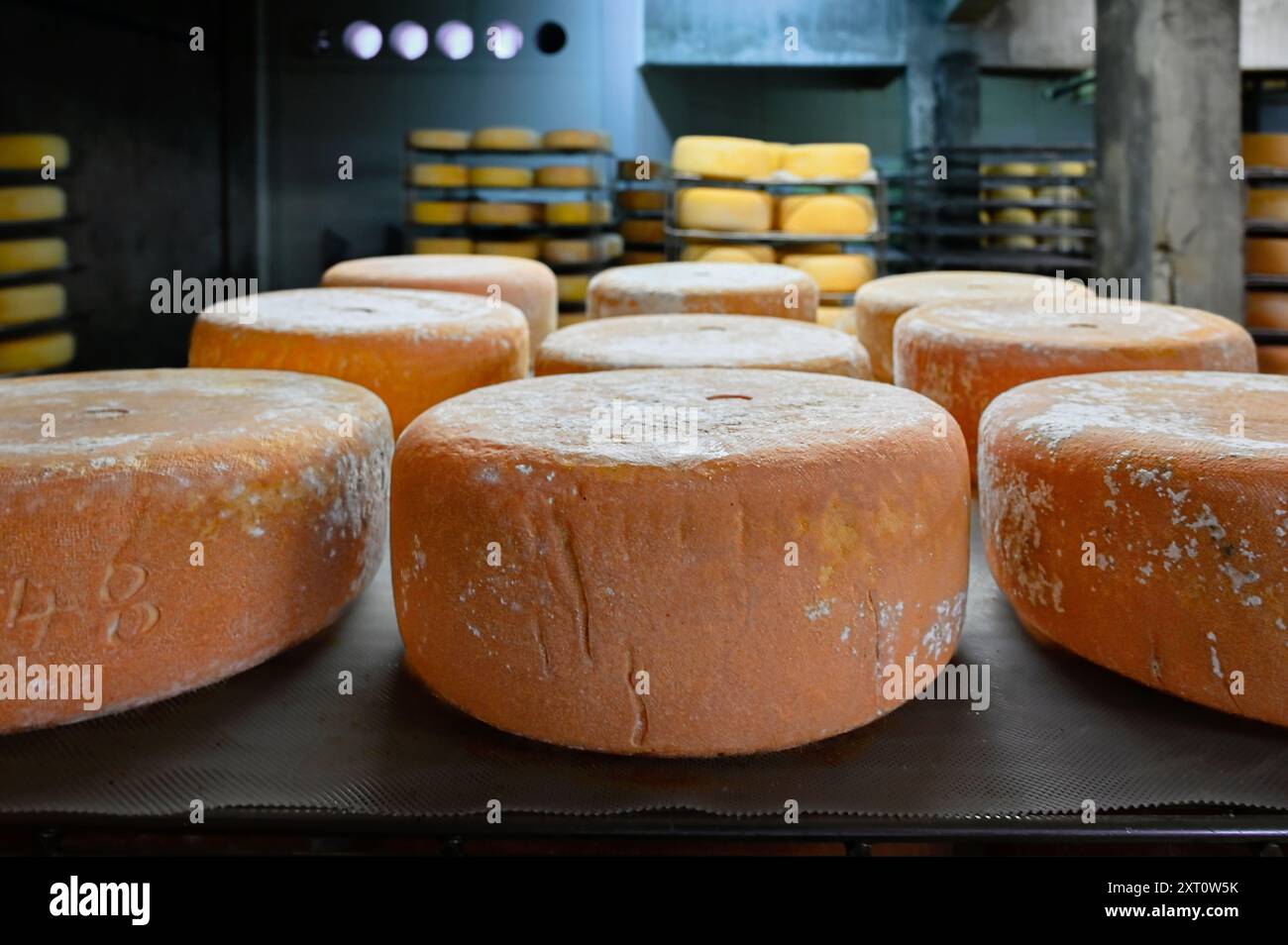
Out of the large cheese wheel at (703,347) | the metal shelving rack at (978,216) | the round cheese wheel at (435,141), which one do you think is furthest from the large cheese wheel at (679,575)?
the round cheese wheel at (435,141)

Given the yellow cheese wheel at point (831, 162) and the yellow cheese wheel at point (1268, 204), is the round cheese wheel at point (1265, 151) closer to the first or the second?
the yellow cheese wheel at point (1268, 204)

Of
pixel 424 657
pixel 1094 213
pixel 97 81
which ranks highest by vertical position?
pixel 97 81

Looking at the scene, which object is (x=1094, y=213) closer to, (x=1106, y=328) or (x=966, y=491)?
(x=1106, y=328)

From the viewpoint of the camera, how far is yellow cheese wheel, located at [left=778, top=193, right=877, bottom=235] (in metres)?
5.20

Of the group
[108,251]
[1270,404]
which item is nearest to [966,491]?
[1270,404]

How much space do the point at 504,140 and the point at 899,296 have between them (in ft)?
13.5

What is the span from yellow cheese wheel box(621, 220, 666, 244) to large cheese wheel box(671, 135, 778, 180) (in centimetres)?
182

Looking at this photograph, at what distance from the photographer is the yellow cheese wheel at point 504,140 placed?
6.35m

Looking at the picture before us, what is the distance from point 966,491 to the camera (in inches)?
52.7

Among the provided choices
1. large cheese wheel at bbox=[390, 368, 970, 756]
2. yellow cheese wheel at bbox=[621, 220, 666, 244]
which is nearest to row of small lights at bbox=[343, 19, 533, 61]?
yellow cheese wheel at bbox=[621, 220, 666, 244]

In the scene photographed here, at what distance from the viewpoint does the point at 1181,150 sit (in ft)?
13.2

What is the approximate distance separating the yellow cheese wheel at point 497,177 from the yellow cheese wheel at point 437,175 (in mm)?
57
